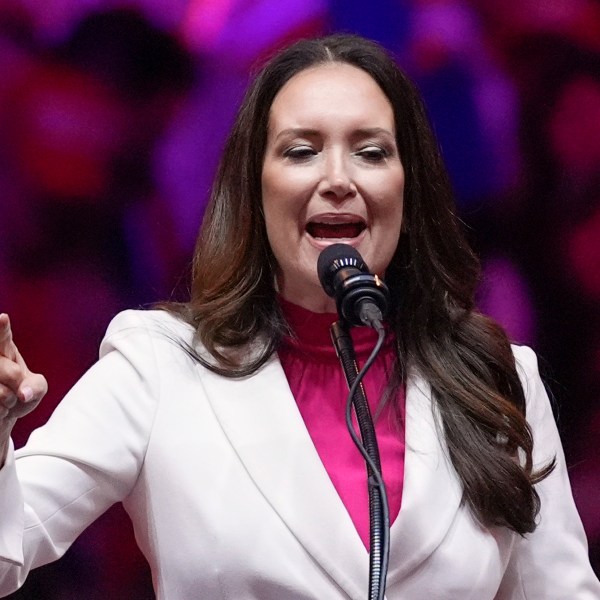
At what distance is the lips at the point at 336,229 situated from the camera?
6.11ft

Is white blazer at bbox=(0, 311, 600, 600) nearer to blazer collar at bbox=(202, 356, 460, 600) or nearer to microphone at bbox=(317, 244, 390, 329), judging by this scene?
blazer collar at bbox=(202, 356, 460, 600)

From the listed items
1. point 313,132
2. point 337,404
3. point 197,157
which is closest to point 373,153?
point 313,132

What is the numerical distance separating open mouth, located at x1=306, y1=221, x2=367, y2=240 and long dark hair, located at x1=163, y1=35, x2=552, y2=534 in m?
0.13

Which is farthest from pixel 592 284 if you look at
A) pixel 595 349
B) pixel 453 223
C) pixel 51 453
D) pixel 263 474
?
pixel 51 453

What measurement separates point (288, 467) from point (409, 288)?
422 millimetres

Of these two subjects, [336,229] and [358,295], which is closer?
[358,295]

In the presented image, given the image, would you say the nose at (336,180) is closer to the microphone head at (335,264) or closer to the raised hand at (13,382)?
the microphone head at (335,264)

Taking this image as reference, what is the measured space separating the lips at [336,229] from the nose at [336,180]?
44 mm

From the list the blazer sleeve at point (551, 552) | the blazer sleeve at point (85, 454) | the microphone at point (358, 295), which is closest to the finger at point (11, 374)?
the blazer sleeve at point (85, 454)

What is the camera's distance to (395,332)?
78.8 inches

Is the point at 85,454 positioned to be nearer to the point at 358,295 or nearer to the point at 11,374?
the point at 11,374

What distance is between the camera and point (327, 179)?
1836 mm

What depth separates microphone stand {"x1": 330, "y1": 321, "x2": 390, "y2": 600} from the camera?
127 centimetres

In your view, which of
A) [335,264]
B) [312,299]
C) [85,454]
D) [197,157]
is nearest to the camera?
[335,264]
